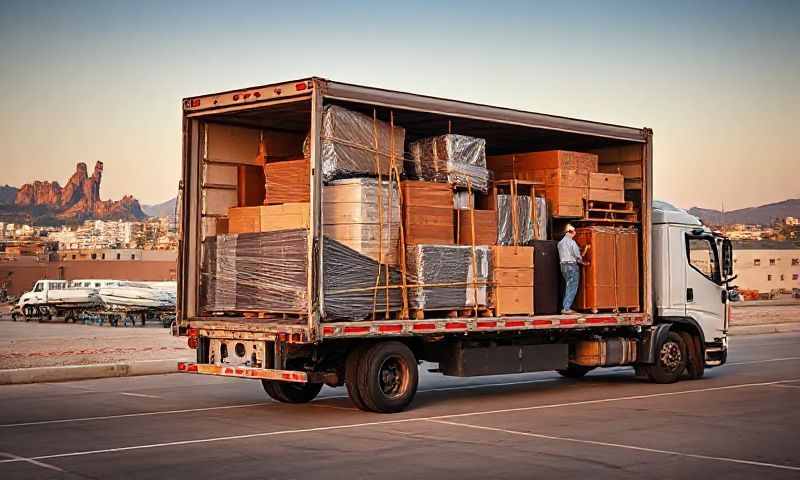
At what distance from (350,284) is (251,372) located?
1653 mm

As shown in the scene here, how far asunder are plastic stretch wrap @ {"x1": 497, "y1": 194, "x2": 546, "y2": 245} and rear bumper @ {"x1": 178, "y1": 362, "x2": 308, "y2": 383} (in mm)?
3887

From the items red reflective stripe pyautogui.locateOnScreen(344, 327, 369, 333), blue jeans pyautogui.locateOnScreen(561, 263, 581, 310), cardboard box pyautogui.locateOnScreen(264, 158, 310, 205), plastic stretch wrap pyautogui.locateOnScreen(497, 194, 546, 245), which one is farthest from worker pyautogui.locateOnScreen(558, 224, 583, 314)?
cardboard box pyautogui.locateOnScreen(264, 158, 310, 205)

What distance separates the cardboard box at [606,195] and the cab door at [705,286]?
1910 mm

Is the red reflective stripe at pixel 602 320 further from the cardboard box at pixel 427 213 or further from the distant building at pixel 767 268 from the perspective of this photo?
the distant building at pixel 767 268

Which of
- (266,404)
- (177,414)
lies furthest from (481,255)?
(177,414)

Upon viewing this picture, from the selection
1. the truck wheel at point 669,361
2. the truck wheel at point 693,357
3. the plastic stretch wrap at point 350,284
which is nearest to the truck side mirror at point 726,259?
the truck wheel at point 693,357

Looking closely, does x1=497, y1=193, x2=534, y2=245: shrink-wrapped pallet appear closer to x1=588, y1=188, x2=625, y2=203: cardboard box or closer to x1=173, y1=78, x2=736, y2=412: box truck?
x1=173, y1=78, x2=736, y2=412: box truck

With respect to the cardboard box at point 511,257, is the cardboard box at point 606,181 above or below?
above

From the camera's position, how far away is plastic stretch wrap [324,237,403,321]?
12914 mm

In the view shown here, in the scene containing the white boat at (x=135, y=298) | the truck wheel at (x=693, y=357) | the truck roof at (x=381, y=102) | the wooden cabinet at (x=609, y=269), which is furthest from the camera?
the white boat at (x=135, y=298)

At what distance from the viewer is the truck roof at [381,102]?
1280 cm

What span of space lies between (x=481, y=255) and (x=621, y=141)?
418 cm

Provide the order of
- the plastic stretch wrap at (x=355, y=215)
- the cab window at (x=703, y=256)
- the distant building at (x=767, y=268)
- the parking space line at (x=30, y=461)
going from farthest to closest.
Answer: the distant building at (x=767, y=268) < the cab window at (x=703, y=256) < the plastic stretch wrap at (x=355, y=215) < the parking space line at (x=30, y=461)

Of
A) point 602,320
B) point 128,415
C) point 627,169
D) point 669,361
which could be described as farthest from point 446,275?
point 669,361
